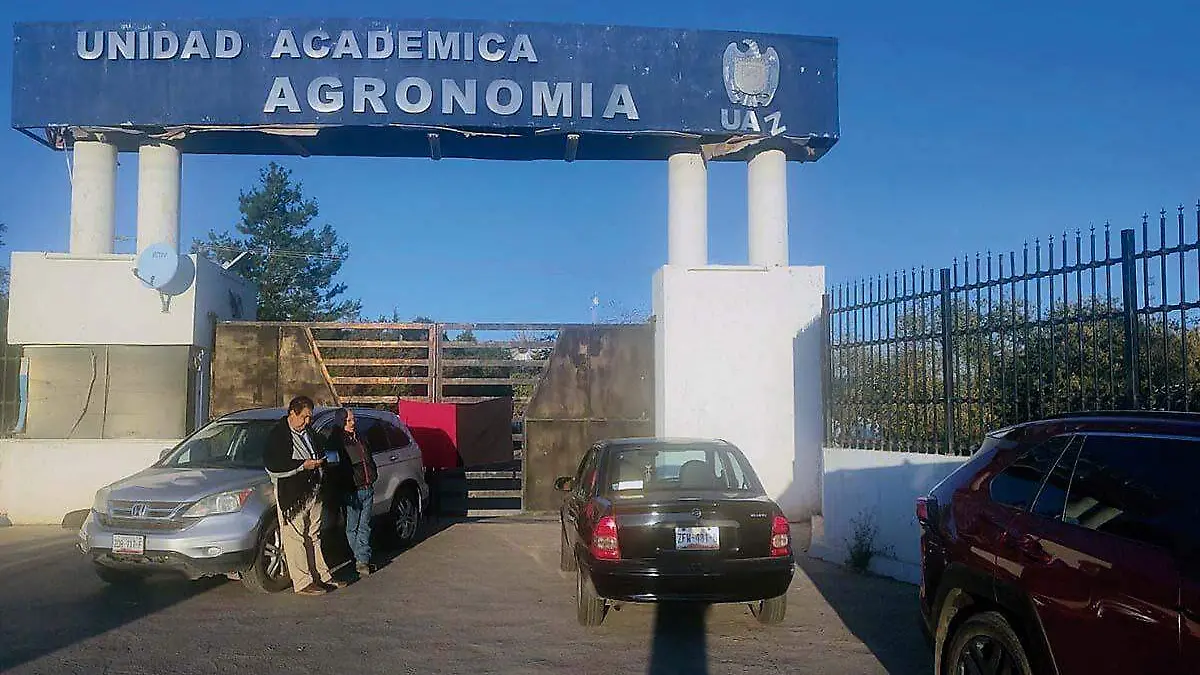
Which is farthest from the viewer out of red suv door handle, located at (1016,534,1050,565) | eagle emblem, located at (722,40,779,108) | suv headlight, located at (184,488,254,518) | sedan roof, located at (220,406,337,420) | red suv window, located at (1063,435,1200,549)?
eagle emblem, located at (722,40,779,108)

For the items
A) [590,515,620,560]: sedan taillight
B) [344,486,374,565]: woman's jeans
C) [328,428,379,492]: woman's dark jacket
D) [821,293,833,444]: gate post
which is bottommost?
[344,486,374,565]: woman's jeans

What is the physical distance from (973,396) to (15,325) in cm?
1272

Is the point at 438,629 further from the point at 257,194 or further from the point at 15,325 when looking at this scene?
the point at 257,194

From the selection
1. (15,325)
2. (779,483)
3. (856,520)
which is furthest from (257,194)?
(856,520)

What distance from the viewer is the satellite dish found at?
13.8 metres

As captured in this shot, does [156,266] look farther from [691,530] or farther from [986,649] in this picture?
[986,649]

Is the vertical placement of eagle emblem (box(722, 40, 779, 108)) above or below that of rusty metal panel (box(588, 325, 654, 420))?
above

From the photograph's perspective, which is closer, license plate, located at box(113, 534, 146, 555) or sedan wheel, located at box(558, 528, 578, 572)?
license plate, located at box(113, 534, 146, 555)

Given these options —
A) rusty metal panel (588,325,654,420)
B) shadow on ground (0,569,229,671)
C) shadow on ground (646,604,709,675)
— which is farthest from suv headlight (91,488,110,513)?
rusty metal panel (588,325,654,420)

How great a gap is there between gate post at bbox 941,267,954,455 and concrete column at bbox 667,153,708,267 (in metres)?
5.50

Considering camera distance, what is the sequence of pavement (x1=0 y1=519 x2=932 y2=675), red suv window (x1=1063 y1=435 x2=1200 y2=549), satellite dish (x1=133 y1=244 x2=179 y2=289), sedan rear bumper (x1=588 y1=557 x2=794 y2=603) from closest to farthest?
red suv window (x1=1063 y1=435 x2=1200 y2=549) < pavement (x1=0 y1=519 x2=932 y2=675) < sedan rear bumper (x1=588 y1=557 x2=794 y2=603) < satellite dish (x1=133 y1=244 x2=179 y2=289)

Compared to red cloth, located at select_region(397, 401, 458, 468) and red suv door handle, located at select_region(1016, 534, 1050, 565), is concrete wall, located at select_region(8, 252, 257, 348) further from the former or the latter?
red suv door handle, located at select_region(1016, 534, 1050, 565)

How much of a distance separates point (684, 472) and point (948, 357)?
3028 millimetres

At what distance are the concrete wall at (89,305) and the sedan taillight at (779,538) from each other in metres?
9.96
